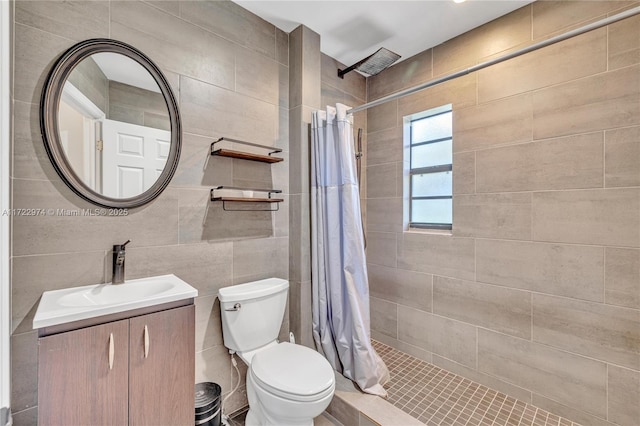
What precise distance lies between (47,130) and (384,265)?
2.38 metres

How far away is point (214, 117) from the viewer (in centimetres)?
183

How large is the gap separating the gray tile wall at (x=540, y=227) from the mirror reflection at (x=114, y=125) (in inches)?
75.3

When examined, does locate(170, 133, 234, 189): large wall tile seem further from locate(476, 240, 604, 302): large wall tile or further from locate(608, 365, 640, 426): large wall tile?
locate(608, 365, 640, 426): large wall tile

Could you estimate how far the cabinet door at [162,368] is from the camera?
Result: 121 cm

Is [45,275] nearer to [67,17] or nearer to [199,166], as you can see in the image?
[199,166]

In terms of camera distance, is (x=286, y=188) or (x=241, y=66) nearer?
(x=241, y=66)

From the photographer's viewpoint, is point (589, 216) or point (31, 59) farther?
point (589, 216)

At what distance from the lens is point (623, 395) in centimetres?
159

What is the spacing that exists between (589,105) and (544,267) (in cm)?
Result: 97

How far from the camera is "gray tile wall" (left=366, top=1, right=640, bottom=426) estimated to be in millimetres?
1603

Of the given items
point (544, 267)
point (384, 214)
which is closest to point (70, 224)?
point (384, 214)

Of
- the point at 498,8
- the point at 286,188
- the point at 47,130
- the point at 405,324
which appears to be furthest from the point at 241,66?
the point at 405,324

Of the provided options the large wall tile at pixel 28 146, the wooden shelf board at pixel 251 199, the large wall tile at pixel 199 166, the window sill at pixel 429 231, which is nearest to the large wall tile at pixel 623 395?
the window sill at pixel 429 231

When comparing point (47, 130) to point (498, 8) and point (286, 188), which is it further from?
point (498, 8)
